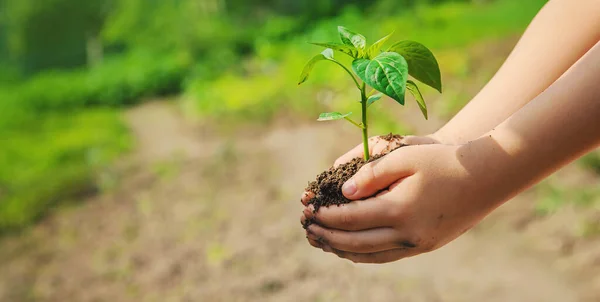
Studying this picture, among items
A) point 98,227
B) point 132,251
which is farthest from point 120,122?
point 132,251

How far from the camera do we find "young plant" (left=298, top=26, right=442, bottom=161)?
62cm

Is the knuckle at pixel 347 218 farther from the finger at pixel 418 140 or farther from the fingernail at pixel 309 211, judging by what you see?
the finger at pixel 418 140

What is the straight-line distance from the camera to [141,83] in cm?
528

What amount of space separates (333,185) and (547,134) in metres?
0.26

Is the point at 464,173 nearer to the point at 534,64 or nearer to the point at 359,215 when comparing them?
the point at 359,215

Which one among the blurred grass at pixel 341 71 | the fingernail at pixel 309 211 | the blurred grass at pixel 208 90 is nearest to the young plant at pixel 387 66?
the fingernail at pixel 309 211

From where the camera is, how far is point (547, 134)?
64cm

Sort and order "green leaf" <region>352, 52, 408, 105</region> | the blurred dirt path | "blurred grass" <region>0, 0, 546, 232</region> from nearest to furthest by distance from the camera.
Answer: "green leaf" <region>352, 52, 408, 105</region> → the blurred dirt path → "blurred grass" <region>0, 0, 546, 232</region>

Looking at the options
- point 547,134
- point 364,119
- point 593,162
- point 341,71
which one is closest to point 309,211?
point 364,119

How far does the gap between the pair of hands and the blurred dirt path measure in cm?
128

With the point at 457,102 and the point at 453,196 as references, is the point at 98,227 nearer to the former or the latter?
the point at 457,102

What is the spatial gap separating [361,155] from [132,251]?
74.2 inches

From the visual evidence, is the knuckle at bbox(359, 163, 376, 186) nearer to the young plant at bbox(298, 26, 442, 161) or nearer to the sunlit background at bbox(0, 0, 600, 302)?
the young plant at bbox(298, 26, 442, 161)

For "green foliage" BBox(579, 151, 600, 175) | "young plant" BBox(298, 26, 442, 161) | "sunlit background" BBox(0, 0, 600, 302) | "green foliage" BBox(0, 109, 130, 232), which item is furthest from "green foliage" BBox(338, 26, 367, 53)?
"green foliage" BBox(0, 109, 130, 232)
